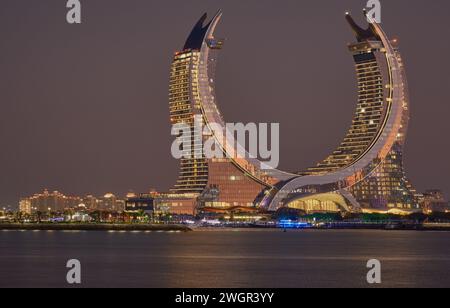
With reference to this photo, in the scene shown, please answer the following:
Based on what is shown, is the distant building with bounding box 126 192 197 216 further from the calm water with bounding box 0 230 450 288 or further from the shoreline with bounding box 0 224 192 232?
the calm water with bounding box 0 230 450 288

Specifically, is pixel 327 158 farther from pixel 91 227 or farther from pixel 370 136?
pixel 91 227

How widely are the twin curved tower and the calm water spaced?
6363cm

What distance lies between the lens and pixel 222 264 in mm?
72250

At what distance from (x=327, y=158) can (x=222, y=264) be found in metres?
101

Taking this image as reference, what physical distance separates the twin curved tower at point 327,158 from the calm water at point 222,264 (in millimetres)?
63628

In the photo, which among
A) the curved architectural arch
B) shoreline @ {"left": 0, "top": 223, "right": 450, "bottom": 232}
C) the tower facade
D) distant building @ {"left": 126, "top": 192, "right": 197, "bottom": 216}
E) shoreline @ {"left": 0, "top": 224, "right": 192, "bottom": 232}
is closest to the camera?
shoreline @ {"left": 0, "top": 224, "right": 192, "bottom": 232}

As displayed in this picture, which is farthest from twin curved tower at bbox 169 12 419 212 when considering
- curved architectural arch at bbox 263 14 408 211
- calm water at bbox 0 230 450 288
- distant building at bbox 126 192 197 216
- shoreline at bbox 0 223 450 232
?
calm water at bbox 0 230 450 288

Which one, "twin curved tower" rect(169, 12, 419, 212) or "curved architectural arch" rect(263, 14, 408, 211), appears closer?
"twin curved tower" rect(169, 12, 419, 212)

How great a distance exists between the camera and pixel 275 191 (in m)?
171

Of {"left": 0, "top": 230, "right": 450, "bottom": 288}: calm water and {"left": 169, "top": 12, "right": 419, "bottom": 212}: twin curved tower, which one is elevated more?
{"left": 169, "top": 12, "right": 419, "bottom": 212}: twin curved tower

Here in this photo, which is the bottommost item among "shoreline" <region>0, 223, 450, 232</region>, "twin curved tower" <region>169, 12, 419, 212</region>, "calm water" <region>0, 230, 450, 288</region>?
"shoreline" <region>0, 223, 450, 232</region>

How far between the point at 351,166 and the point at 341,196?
5.11 meters

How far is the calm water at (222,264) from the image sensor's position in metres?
61.0

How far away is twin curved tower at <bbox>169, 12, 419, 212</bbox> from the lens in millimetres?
163125
